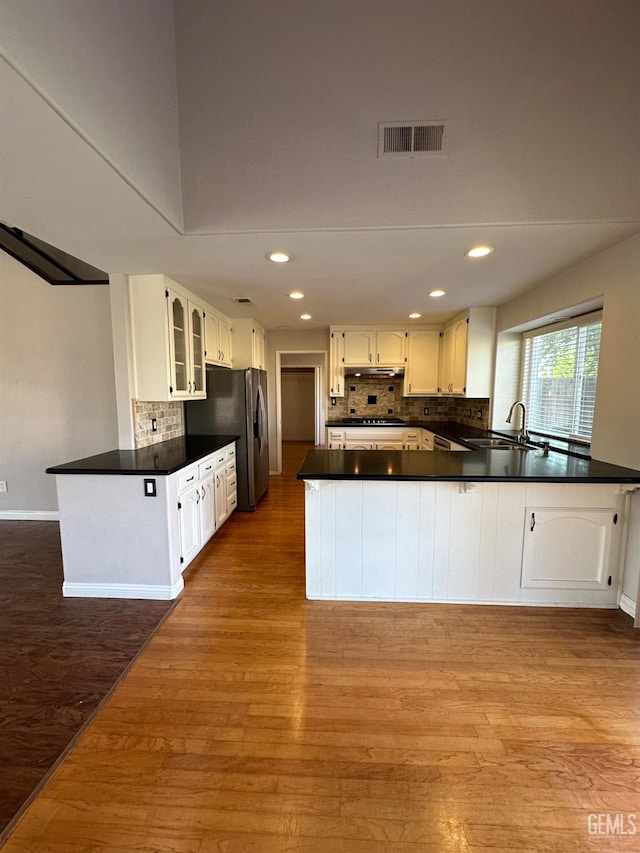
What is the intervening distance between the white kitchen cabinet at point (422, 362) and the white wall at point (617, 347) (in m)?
2.22

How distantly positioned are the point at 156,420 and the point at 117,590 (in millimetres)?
1450

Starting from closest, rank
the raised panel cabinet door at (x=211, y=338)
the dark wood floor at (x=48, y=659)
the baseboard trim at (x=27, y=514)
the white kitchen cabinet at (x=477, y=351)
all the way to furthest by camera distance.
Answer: the dark wood floor at (x=48, y=659)
the raised panel cabinet door at (x=211, y=338)
the baseboard trim at (x=27, y=514)
the white kitchen cabinet at (x=477, y=351)

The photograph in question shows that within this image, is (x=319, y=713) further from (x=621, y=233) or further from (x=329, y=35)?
(x=329, y=35)

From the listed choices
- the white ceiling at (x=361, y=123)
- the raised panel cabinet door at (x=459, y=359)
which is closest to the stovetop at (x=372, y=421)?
the raised panel cabinet door at (x=459, y=359)

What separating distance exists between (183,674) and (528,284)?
12.3 feet

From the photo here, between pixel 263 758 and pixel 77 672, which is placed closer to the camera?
pixel 263 758

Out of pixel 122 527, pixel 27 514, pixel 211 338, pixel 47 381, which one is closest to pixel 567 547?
pixel 122 527

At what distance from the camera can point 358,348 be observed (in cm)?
489

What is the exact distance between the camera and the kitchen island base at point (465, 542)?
220 centimetres

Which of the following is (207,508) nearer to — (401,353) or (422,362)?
(401,353)

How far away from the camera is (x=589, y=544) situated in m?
2.21

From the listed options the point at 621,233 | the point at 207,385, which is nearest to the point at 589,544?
the point at 621,233

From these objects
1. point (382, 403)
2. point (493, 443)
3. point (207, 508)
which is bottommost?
point (207, 508)

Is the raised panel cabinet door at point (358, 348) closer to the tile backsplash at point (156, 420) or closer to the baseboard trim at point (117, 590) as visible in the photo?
the tile backsplash at point (156, 420)
